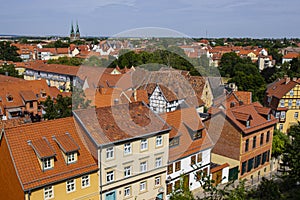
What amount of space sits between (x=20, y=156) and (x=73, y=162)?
8.85 feet

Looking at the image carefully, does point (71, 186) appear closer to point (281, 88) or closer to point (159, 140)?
point (159, 140)

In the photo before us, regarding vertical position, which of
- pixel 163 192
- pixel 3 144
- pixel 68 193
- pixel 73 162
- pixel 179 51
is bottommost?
pixel 163 192

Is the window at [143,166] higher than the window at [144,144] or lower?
lower

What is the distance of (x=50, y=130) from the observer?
1772 centimetres

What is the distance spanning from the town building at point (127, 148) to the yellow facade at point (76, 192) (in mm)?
375

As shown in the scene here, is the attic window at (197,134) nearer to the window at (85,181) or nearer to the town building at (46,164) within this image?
the town building at (46,164)

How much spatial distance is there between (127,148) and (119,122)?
163cm

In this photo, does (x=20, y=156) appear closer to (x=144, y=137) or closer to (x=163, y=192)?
(x=144, y=137)

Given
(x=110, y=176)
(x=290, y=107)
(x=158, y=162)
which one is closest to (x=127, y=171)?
(x=110, y=176)

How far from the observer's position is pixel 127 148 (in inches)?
740

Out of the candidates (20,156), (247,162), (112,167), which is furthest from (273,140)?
(20,156)

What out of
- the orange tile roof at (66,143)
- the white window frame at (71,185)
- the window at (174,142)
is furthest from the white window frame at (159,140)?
the white window frame at (71,185)

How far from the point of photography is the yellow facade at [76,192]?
1591 centimetres

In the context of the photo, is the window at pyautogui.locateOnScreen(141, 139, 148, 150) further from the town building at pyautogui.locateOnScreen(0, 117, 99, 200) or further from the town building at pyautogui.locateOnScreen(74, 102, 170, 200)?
the town building at pyautogui.locateOnScreen(0, 117, 99, 200)
